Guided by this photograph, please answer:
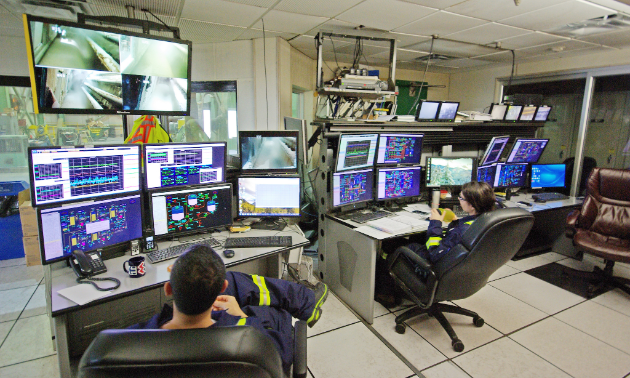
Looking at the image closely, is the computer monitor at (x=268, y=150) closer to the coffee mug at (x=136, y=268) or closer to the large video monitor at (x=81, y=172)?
the large video monitor at (x=81, y=172)

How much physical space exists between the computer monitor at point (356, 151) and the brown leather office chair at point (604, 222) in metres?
2.17

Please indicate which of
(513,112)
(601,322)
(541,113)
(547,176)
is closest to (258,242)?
(601,322)

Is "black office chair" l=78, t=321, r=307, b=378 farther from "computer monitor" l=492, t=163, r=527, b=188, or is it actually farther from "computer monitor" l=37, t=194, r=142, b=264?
"computer monitor" l=492, t=163, r=527, b=188

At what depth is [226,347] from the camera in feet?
2.44

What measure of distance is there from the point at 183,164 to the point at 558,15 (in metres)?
3.75

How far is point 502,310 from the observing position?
2.82m

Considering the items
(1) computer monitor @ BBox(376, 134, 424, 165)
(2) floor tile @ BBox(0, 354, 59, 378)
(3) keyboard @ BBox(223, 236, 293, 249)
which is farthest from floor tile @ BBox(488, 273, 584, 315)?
(2) floor tile @ BBox(0, 354, 59, 378)

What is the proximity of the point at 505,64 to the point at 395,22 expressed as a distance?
3.63 metres

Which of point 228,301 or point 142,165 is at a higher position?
point 142,165

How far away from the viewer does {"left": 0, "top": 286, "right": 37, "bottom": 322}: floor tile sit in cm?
267

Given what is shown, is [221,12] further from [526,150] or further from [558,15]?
[526,150]

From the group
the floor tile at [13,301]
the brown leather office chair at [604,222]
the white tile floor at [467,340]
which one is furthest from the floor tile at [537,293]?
the floor tile at [13,301]

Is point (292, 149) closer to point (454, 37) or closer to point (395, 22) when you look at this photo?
point (395, 22)

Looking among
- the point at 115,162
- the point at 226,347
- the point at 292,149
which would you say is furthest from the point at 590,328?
the point at 115,162
